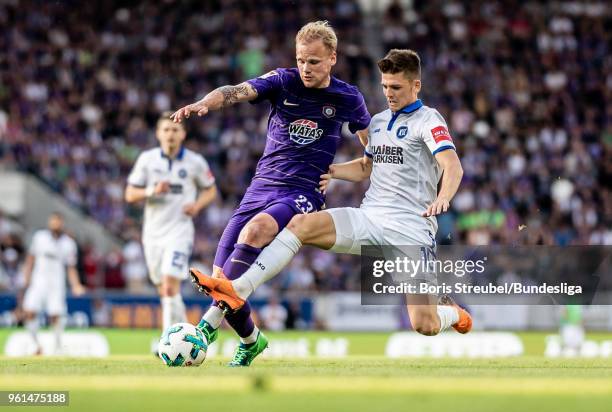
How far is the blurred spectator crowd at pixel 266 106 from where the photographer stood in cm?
2298

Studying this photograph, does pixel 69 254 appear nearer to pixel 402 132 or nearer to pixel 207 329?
pixel 207 329

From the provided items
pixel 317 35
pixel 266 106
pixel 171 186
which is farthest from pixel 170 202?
pixel 266 106

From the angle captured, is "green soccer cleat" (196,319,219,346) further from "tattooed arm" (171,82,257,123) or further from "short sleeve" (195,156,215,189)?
"short sleeve" (195,156,215,189)

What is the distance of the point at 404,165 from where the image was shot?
896 cm

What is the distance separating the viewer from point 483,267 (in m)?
11.1

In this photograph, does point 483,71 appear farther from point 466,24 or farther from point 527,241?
point 527,241

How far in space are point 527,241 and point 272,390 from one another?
1592 cm

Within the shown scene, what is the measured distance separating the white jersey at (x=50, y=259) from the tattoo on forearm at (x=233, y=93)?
9592mm

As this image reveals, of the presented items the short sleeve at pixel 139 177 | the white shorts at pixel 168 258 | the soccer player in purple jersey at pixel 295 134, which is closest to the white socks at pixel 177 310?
the white shorts at pixel 168 258

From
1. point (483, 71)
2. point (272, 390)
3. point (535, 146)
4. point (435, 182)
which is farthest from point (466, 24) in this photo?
point (272, 390)

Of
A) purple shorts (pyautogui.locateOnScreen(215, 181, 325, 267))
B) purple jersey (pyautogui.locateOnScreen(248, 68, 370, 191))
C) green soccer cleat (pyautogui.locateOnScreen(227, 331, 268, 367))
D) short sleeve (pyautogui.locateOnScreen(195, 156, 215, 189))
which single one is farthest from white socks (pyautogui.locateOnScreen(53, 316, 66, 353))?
purple jersey (pyautogui.locateOnScreen(248, 68, 370, 191))

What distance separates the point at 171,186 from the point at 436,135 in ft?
16.0

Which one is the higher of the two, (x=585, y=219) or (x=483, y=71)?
(x=483, y=71)

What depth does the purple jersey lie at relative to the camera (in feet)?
29.6
